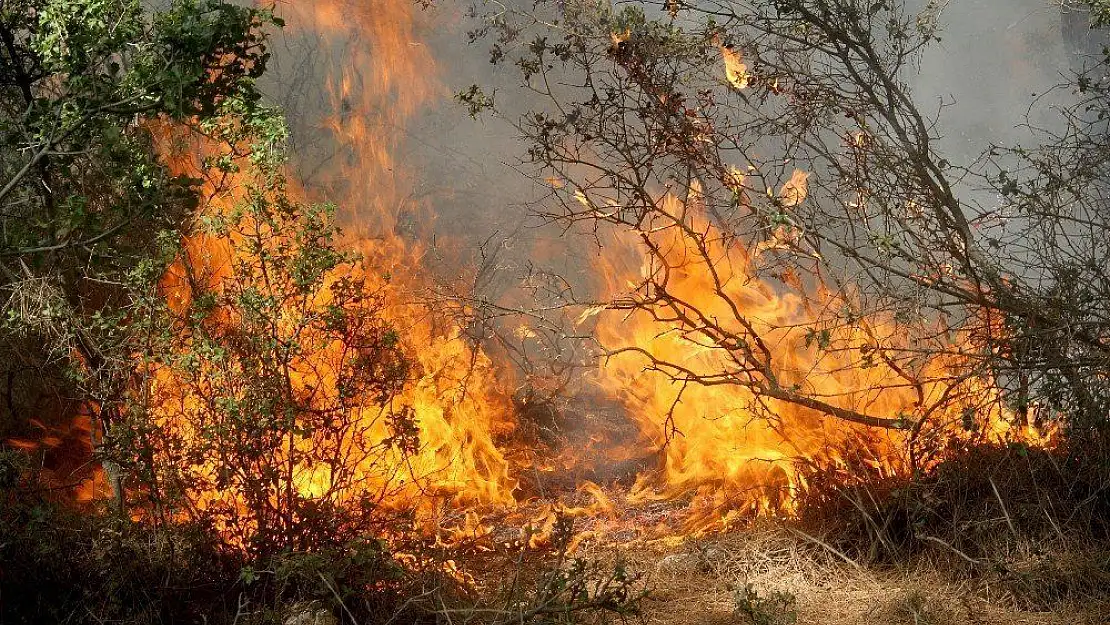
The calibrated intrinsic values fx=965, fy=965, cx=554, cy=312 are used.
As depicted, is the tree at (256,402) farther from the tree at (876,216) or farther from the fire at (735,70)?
the fire at (735,70)

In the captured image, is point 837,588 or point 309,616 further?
point 837,588

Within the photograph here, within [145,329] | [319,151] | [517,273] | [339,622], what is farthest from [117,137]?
[517,273]

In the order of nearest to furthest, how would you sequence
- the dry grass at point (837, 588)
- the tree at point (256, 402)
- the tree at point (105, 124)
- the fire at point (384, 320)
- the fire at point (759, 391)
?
the tree at point (105, 124) < the dry grass at point (837, 588) < the tree at point (256, 402) < the fire at point (384, 320) < the fire at point (759, 391)

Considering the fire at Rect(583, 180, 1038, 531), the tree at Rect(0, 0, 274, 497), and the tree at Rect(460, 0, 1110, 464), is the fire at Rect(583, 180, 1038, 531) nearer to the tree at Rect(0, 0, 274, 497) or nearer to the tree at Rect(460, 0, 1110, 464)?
the tree at Rect(460, 0, 1110, 464)

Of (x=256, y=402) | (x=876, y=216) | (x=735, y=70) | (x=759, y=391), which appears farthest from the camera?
(x=735, y=70)

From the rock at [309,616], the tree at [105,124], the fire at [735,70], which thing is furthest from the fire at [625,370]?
the rock at [309,616]

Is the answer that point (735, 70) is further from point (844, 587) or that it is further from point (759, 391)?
point (844, 587)

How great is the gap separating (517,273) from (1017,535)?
8205mm

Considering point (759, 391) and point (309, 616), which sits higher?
point (759, 391)

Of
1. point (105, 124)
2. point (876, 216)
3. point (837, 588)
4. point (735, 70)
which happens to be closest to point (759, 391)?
point (837, 588)

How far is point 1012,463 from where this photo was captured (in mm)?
6309

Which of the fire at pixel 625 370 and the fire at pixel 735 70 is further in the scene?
the fire at pixel 735 70

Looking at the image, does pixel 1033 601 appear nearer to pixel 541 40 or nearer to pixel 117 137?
pixel 541 40

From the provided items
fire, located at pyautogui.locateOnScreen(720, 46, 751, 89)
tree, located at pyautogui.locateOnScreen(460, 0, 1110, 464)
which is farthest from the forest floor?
fire, located at pyautogui.locateOnScreen(720, 46, 751, 89)
